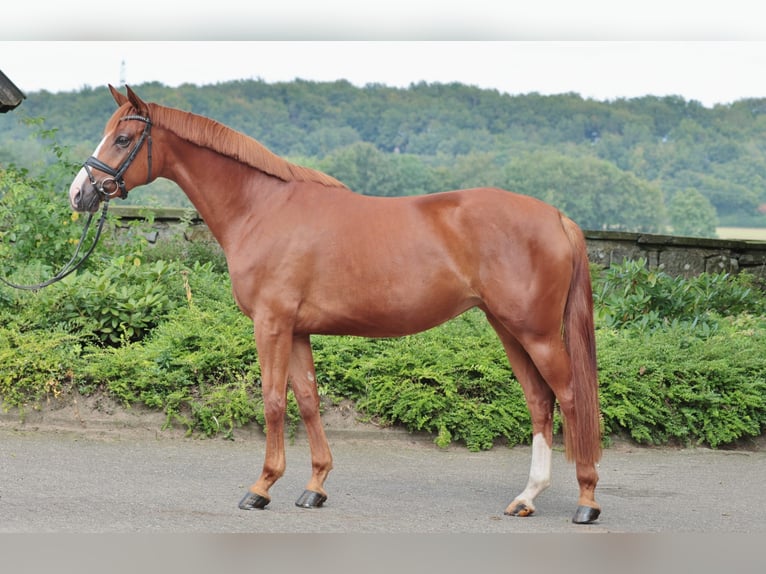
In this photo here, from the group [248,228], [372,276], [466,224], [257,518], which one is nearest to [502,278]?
[466,224]

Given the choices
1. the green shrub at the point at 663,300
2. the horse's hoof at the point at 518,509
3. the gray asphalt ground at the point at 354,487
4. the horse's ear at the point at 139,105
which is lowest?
the gray asphalt ground at the point at 354,487

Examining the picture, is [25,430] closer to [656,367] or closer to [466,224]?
[466,224]

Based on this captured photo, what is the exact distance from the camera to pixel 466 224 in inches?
182

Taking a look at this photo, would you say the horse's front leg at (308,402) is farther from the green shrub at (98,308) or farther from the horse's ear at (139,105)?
the green shrub at (98,308)

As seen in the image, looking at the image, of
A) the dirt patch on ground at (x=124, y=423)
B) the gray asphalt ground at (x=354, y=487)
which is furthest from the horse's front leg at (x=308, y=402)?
the dirt patch on ground at (x=124, y=423)

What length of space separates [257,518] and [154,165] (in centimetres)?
189

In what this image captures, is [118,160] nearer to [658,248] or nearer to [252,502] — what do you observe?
[252,502]

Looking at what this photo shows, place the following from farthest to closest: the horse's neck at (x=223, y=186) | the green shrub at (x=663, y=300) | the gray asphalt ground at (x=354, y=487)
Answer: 1. the green shrub at (x=663, y=300)
2. the horse's neck at (x=223, y=186)
3. the gray asphalt ground at (x=354, y=487)

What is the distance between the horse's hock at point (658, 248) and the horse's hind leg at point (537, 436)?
6073 mm

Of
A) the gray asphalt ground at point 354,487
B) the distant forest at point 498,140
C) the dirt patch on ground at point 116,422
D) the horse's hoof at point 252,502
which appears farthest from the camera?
the distant forest at point 498,140

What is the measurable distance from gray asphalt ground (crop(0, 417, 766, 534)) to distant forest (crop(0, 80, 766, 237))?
944 cm

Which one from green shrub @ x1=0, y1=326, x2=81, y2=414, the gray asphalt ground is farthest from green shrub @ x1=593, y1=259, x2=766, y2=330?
green shrub @ x1=0, y1=326, x2=81, y2=414

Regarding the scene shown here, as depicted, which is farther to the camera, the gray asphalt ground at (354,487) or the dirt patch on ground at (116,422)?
the dirt patch on ground at (116,422)

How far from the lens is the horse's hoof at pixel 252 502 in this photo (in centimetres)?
470
